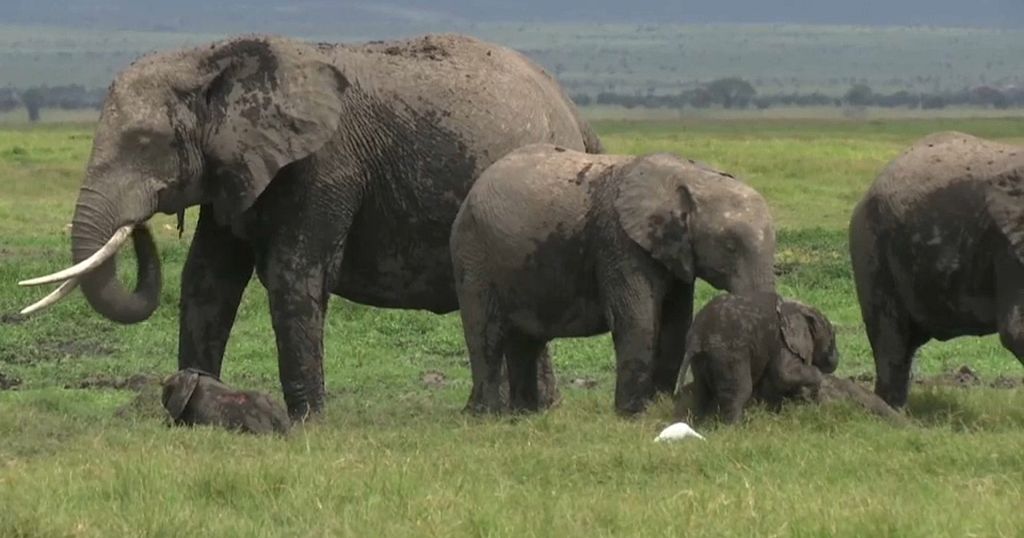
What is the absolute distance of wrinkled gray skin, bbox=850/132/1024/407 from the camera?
12.2 m

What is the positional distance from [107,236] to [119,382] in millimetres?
3030

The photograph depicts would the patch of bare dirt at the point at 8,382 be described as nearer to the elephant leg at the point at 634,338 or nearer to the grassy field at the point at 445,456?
the grassy field at the point at 445,456

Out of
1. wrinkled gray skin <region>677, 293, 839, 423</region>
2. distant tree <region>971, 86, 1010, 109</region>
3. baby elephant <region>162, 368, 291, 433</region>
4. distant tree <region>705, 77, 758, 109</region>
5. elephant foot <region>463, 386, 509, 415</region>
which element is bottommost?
distant tree <region>705, 77, 758, 109</region>

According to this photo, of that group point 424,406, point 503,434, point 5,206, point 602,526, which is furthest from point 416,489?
point 5,206

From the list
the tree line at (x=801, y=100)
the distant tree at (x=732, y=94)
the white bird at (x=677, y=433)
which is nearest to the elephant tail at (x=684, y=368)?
the white bird at (x=677, y=433)

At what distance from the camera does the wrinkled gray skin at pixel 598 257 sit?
12.7 m

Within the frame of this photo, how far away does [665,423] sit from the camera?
484 inches

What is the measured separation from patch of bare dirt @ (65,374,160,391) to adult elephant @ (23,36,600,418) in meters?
1.13

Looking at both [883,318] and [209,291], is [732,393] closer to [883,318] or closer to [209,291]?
[883,318]

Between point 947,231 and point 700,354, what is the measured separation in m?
1.58

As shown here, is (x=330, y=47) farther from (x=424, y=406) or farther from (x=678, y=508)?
(x=678, y=508)

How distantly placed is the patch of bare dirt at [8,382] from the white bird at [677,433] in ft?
19.0

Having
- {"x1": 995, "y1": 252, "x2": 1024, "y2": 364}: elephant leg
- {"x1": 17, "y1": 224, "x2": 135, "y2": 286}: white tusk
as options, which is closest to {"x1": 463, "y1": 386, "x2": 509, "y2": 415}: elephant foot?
{"x1": 17, "y1": 224, "x2": 135, "y2": 286}: white tusk

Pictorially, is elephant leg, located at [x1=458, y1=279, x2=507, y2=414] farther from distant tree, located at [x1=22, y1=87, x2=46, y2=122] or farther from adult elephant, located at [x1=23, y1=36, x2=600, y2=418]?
distant tree, located at [x1=22, y1=87, x2=46, y2=122]
